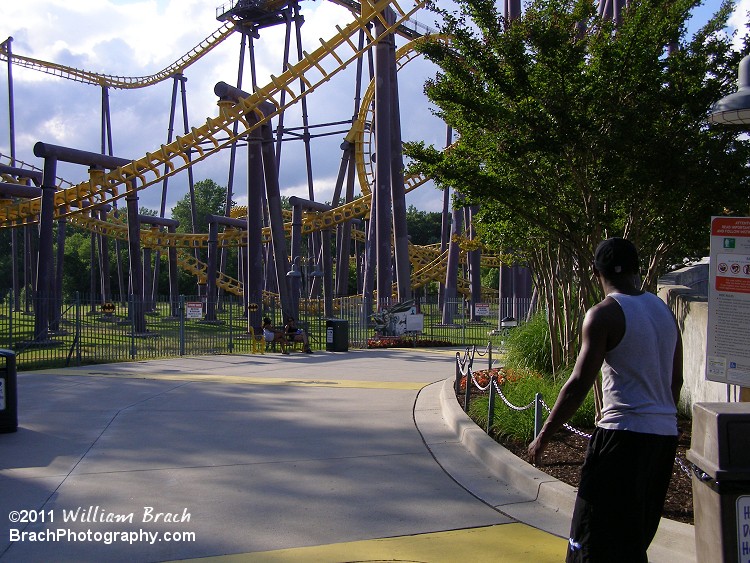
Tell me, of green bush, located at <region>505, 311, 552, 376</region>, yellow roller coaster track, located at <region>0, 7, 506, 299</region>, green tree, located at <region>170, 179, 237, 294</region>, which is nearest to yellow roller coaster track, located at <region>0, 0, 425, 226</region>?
yellow roller coaster track, located at <region>0, 7, 506, 299</region>

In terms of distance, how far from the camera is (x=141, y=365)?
17.2 metres

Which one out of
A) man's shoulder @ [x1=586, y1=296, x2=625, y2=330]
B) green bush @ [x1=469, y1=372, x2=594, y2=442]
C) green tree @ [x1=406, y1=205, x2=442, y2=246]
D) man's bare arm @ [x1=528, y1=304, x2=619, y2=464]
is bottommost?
green bush @ [x1=469, y1=372, x2=594, y2=442]

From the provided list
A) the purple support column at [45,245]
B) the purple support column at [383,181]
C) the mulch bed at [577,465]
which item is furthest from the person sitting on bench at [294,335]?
the mulch bed at [577,465]

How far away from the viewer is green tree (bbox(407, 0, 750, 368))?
7.42 m

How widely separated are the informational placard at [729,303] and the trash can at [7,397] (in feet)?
25.0

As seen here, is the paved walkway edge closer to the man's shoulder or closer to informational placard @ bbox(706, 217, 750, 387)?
informational placard @ bbox(706, 217, 750, 387)

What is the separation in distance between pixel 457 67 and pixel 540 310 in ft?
22.6

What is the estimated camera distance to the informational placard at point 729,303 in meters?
5.08

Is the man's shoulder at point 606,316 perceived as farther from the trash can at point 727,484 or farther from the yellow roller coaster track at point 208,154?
the yellow roller coaster track at point 208,154

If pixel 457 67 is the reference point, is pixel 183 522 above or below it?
below

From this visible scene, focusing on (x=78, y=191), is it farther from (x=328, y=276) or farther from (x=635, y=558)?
(x=635, y=558)

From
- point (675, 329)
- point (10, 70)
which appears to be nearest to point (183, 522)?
point (675, 329)

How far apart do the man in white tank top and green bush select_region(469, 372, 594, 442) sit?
4.13 m

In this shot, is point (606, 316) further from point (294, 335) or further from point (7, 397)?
point (294, 335)
